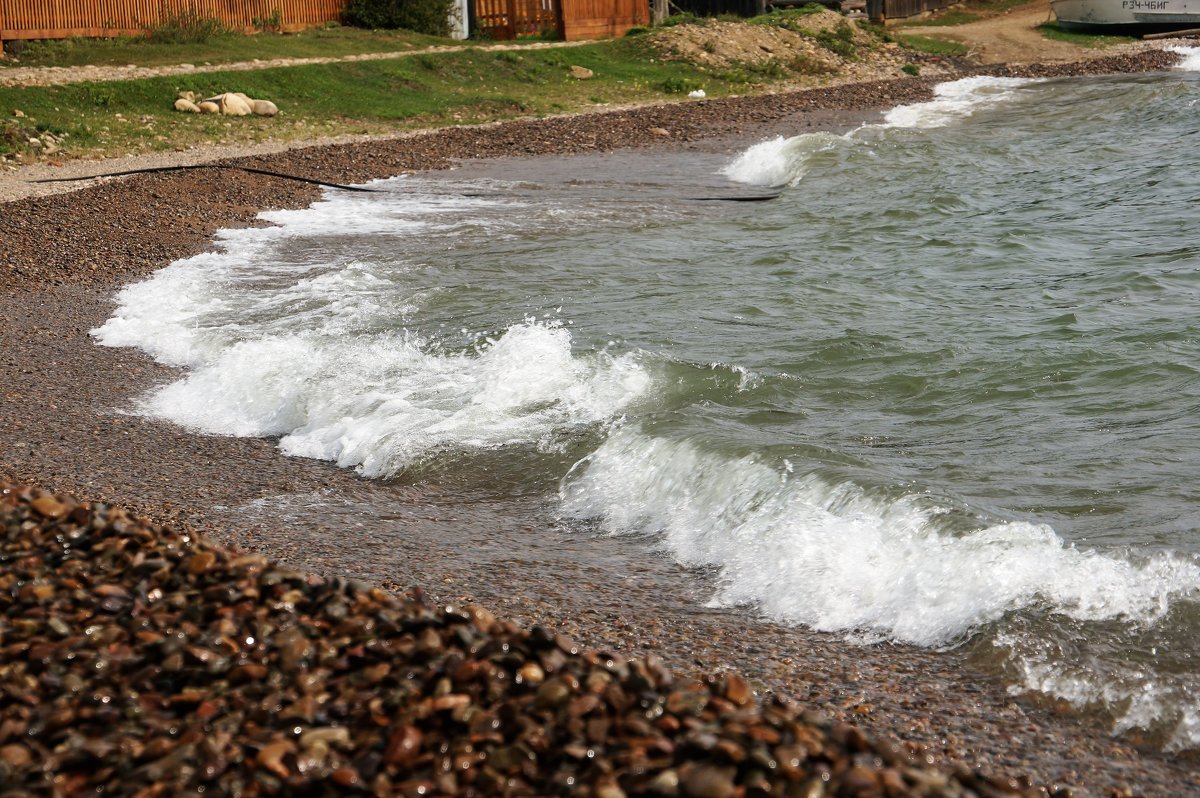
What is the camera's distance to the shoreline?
4.86m

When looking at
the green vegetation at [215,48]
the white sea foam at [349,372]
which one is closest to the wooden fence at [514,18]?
the green vegetation at [215,48]

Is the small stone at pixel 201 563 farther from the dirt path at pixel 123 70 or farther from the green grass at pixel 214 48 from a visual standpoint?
the green grass at pixel 214 48

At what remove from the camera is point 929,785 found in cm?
366

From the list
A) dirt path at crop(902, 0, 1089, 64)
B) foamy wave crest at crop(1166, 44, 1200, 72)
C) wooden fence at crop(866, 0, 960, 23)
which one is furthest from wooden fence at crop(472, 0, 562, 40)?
foamy wave crest at crop(1166, 44, 1200, 72)

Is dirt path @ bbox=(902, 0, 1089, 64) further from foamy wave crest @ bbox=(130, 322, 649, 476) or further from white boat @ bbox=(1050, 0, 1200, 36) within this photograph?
foamy wave crest @ bbox=(130, 322, 649, 476)

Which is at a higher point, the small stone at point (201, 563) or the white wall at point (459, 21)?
the white wall at point (459, 21)

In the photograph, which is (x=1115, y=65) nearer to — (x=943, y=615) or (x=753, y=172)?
(x=753, y=172)

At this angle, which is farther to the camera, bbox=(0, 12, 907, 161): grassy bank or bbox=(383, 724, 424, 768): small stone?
bbox=(0, 12, 907, 161): grassy bank

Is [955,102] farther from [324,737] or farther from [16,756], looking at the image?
[16,756]

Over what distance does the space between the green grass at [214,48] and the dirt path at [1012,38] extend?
18.5 meters

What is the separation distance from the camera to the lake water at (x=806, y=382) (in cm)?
609

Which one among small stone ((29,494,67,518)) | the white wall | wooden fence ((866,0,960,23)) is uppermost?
wooden fence ((866,0,960,23))

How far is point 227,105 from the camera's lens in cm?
2620

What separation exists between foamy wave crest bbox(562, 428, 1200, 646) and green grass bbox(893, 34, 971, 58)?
36973mm
